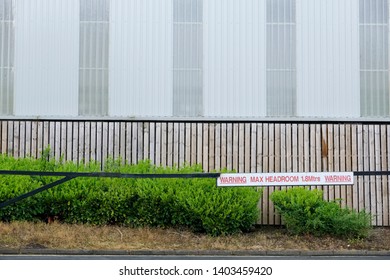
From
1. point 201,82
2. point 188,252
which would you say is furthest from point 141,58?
point 188,252

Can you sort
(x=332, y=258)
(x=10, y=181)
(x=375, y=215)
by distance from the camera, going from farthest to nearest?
1. (x=375, y=215)
2. (x=10, y=181)
3. (x=332, y=258)

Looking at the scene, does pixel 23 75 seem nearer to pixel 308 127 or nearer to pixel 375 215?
pixel 308 127

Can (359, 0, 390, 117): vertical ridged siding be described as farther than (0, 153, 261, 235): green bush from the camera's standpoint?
Yes

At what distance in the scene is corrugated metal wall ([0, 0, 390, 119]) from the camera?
14422 millimetres

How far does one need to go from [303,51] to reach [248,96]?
5.73 ft

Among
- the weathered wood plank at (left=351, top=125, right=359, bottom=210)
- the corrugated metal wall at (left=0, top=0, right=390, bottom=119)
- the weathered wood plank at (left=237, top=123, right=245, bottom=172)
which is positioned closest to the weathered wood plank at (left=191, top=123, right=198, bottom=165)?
the corrugated metal wall at (left=0, top=0, right=390, bottom=119)

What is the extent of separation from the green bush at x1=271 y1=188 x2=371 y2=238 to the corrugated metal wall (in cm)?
257

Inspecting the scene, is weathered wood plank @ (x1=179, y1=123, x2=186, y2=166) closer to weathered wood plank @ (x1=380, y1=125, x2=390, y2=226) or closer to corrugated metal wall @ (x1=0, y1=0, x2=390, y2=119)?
corrugated metal wall @ (x1=0, y1=0, x2=390, y2=119)

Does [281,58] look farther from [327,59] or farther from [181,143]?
[181,143]

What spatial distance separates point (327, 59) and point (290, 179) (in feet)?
16.3

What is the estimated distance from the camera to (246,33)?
14516 mm

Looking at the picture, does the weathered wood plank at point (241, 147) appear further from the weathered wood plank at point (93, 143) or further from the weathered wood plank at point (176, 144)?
the weathered wood plank at point (93, 143)

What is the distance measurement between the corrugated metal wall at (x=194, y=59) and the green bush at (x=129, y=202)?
2223mm

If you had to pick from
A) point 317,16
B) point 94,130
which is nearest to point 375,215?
point 317,16
